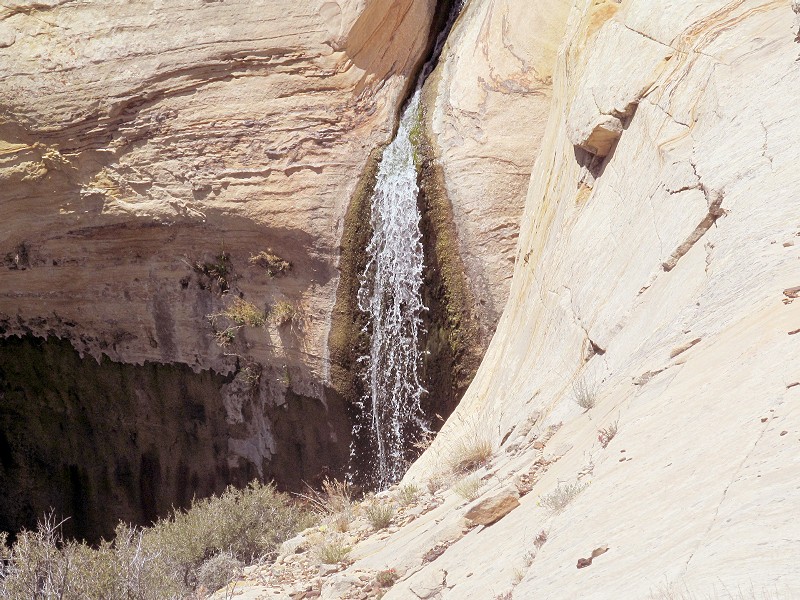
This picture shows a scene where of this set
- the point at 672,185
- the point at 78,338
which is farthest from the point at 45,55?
the point at 672,185

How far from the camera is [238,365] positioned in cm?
1157

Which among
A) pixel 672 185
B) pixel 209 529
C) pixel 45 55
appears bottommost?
pixel 209 529

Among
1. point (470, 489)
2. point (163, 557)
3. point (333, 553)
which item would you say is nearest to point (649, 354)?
point (470, 489)

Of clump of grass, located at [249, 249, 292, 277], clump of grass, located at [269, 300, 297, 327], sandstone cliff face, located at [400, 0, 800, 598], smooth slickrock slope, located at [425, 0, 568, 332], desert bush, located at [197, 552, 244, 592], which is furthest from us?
clump of grass, located at [269, 300, 297, 327]

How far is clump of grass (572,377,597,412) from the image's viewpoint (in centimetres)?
435

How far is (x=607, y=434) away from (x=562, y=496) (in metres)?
0.37

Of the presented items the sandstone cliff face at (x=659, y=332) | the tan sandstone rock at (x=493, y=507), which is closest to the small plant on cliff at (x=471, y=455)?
the sandstone cliff face at (x=659, y=332)

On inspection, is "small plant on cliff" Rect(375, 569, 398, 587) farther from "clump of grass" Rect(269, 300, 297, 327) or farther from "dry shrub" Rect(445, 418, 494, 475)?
"clump of grass" Rect(269, 300, 297, 327)

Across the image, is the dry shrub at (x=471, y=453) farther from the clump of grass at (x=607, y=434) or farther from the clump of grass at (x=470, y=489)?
the clump of grass at (x=607, y=434)

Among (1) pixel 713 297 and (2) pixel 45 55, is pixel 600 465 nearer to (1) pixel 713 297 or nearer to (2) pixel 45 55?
(1) pixel 713 297

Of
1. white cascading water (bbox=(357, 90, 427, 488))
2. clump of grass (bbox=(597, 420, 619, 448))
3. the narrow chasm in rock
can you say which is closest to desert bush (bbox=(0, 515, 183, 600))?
clump of grass (bbox=(597, 420, 619, 448))

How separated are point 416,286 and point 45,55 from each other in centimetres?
540

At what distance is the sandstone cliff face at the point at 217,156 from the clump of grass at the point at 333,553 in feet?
16.2

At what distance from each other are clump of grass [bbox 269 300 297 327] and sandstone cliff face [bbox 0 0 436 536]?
0.03 metres
